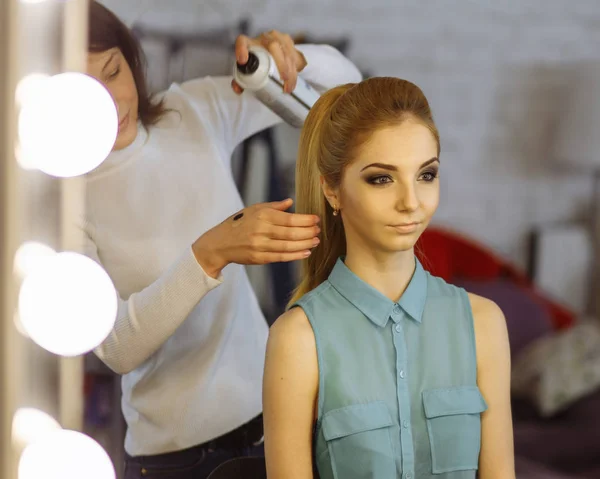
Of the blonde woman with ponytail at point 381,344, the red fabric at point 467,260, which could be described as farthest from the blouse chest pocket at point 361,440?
the red fabric at point 467,260

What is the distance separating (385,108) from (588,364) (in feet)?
4.40

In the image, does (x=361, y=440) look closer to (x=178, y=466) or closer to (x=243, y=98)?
(x=178, y=466)

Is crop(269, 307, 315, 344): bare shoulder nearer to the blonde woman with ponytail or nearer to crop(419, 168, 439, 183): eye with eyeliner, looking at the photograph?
the blonde woman with ponytail

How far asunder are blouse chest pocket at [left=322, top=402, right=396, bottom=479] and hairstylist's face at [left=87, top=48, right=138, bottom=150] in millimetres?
252

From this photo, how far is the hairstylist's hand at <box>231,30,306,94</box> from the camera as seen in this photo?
554 millimetres

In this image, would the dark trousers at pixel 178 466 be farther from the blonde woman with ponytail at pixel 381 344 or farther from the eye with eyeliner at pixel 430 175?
the eye with eyeliner at pixel 430 175

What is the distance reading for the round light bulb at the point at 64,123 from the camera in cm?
48

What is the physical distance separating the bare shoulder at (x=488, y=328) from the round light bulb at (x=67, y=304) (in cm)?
26

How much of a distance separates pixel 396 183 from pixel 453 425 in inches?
6.8

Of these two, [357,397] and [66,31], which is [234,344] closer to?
[357,397]

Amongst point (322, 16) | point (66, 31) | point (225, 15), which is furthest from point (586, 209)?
point (66, 31)

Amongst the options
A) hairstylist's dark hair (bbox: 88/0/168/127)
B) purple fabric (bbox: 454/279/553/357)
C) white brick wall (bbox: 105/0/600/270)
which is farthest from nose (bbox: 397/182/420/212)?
white brick wall (bbox: 105/0/600/270)

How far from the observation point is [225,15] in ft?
2.06

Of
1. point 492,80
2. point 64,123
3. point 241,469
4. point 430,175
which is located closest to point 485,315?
point 430,175
